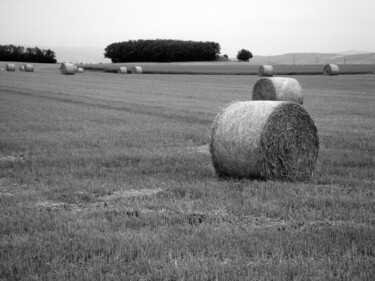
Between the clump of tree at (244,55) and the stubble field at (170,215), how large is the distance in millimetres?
113599

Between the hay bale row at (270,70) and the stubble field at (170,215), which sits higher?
the hay bale row at (270,70)

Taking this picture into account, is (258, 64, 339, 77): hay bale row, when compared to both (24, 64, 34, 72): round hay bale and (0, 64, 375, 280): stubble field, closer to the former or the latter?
(24, 64, 34, 72): round hay bale

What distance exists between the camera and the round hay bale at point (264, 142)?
934cm

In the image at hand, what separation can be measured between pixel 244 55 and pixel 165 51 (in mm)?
22101

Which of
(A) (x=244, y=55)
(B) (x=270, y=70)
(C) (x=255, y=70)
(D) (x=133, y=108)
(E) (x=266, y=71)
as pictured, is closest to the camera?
(D) (x=133, y=108)

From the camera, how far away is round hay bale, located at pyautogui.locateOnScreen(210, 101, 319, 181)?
30.7ft

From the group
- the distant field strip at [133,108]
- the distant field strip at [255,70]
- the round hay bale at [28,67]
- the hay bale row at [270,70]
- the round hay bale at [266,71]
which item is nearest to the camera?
the distant field strip at [133,108]

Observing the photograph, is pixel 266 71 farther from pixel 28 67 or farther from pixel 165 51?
pixel 165 51

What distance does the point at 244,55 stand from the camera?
12638 centimetres

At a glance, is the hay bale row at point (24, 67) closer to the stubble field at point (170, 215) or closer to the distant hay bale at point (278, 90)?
the distant hay bale at point (278, 90)

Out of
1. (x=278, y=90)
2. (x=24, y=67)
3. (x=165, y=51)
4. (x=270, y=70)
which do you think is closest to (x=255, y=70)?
(x=270, y=70)

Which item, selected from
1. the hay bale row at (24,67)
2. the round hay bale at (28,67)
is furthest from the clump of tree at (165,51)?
the round hay bale at (28,67)

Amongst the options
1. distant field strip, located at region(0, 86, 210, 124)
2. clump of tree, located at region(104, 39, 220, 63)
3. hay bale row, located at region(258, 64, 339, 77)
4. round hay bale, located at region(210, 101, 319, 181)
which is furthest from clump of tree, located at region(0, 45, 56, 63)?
round hay bale, located at region(210, 101, 319, 181)

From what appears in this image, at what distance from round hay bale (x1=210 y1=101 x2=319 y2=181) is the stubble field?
0.32 metres
